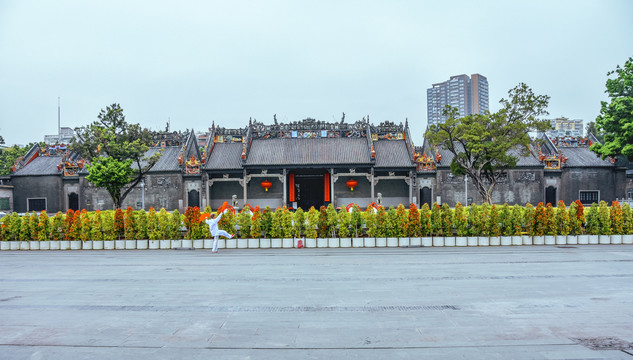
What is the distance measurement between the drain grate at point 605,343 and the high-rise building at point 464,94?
12320 centimetres

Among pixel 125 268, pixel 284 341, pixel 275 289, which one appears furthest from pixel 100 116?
pixel 284 341

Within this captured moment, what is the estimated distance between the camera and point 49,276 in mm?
9734

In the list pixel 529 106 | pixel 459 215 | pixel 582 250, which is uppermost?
pixel 529 106

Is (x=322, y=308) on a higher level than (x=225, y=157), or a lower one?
lower

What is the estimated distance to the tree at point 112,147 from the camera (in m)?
23.3

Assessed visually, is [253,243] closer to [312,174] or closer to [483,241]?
[483,241]

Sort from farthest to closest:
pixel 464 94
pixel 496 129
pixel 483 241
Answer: pixel 464 94 < pixel 496 129 < pixel 483 241

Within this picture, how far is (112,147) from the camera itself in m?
23.6

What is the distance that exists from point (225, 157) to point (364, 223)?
1970 centimetres

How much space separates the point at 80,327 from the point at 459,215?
12.1m

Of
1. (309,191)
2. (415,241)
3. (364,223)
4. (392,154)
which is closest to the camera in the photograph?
(415,241)

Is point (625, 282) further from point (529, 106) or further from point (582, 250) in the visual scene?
point (529, 106)

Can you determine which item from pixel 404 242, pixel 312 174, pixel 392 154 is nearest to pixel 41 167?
pixel 312 174

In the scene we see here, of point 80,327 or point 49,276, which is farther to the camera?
point 49,276
